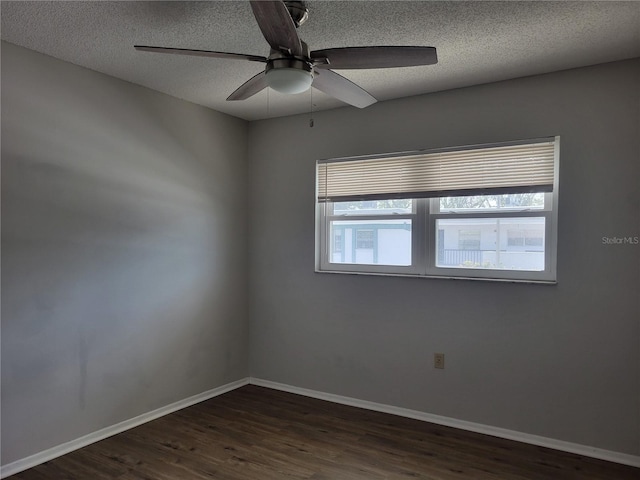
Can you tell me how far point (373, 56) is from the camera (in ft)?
6.18

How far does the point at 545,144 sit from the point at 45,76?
3.16m

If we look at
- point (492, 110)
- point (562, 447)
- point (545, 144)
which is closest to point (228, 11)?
point (492, 110)

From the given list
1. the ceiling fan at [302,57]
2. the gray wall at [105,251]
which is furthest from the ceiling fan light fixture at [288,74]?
the gray wall at [105,251]

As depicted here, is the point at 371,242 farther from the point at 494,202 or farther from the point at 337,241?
the point at 494,202

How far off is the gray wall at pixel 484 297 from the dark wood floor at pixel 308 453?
0.77 feet

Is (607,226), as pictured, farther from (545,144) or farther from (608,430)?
(608,430)

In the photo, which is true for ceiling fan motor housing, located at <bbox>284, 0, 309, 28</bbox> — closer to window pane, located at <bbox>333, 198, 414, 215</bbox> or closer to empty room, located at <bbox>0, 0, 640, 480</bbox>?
empty room, located at <bbox>0, 0, 640, 480</bbox>

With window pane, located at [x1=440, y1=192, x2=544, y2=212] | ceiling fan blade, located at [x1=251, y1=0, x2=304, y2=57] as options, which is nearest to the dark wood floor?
window pane, located at [x1=440, y1=192, x2=544, y2=212]

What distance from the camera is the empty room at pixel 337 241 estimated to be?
2.43 metres

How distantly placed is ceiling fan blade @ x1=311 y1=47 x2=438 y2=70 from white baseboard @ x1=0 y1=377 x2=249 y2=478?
2.69 meters

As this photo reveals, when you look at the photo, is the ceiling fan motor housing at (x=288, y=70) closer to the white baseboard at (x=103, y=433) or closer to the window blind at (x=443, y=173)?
the window blind at (x=443, y=173)

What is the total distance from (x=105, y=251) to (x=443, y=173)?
2422mm

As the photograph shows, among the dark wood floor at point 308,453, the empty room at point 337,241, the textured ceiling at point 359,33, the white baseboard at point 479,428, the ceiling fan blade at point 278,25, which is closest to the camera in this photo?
the ceiling fan blade at point 278,25

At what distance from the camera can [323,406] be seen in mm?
3604
